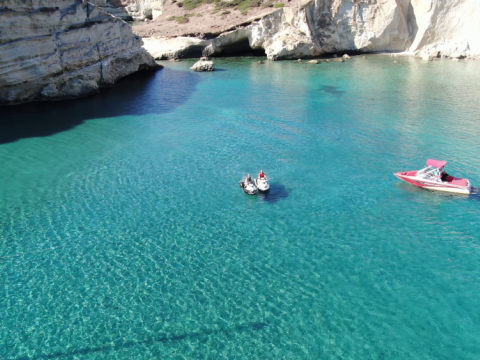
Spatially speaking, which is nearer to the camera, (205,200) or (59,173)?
(205,200)

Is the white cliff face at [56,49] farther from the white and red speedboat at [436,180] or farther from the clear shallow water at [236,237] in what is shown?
the white and red speedboat at [436,180]

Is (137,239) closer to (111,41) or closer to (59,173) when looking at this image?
(59,173)

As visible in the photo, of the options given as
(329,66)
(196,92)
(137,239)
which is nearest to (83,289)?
(137,239)

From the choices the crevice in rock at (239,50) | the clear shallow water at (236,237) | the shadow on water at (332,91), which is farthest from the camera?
the crevice in rock at (239,50)

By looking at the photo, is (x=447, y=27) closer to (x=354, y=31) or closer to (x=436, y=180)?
(x=354, y=31)

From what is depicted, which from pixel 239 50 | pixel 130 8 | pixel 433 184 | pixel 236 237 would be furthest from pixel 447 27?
pixel 130 8

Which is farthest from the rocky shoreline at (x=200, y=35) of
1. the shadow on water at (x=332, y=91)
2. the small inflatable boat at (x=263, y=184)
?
the small inflatable boat at (x=263, y=184)
